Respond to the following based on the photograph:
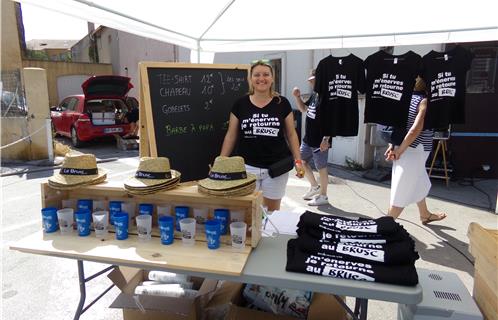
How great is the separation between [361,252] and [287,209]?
128 inches

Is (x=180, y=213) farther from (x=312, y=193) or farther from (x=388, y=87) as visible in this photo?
(x=312, y=193)

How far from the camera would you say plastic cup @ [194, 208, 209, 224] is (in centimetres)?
193

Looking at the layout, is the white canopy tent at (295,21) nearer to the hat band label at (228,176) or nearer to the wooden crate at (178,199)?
the wooden crate at (178,199)

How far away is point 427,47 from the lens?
20.1 ft

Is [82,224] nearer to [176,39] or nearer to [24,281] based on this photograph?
[24,281]

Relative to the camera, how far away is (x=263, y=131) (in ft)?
8.71

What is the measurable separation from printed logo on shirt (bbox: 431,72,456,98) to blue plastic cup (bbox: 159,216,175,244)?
284 cm

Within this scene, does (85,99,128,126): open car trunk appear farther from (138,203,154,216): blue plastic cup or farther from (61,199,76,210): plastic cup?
(138,203,154,216): blue plastic cup

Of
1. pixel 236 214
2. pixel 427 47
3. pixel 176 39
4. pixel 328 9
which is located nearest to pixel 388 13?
pixel 328 9

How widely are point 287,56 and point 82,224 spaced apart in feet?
23.7

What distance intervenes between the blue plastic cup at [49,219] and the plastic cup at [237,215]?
3.15 feet

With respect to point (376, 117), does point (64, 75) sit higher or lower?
higher

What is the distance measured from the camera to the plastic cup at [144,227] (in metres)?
1.83

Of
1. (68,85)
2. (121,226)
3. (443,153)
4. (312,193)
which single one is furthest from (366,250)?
(68,85)
